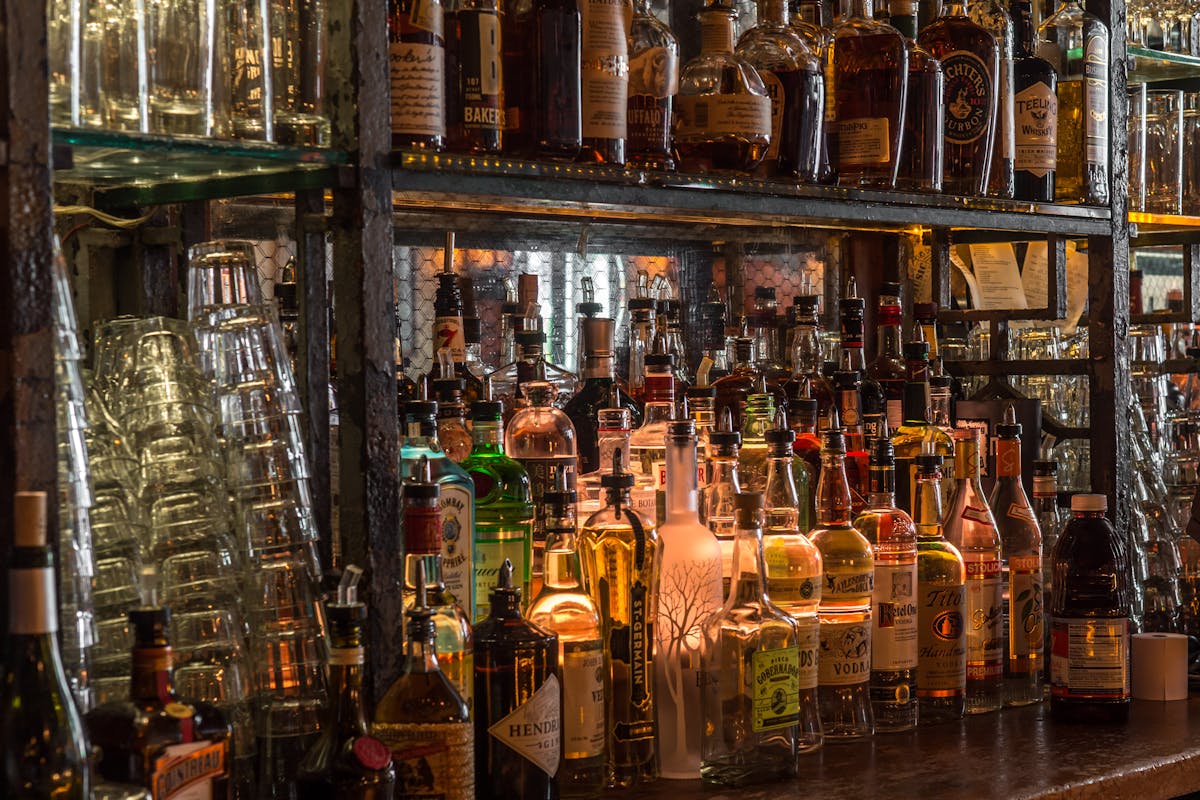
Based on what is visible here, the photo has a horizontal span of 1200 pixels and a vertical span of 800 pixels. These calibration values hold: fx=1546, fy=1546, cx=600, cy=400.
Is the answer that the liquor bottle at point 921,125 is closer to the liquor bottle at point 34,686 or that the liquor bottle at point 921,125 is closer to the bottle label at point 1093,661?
the bottle label at point 1093,661

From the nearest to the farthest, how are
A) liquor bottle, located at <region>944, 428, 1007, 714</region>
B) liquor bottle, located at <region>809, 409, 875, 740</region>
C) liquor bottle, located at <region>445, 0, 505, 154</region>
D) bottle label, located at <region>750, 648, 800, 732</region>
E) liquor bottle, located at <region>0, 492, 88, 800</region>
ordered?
liquor bottle, located at <region>0, 492, 88, 800</region> → liquor bottle, located at <region>445, 0, 505, 154</region> → bottle label, located at <region>750, 648, 800, 732</region> → liquor bottle, located at <region>809, 409, 875, 740</region> → liquor bottle, located at <region>944, 428, 1007, 714</region>

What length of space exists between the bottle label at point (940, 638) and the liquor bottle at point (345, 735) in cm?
96

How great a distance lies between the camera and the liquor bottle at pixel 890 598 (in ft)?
6.97

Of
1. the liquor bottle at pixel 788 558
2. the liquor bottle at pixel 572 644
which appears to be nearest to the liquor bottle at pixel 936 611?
the liquor bottle at pixel 788 558

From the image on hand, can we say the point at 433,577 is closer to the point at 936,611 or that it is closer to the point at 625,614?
the point at 625,614

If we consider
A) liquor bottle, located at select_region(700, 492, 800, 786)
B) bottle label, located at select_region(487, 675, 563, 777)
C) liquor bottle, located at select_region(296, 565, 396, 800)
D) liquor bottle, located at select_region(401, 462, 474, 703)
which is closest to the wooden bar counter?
liquor bottle, located at select_region(700, 492, 800, 786)

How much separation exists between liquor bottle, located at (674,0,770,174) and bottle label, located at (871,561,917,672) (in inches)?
23.3

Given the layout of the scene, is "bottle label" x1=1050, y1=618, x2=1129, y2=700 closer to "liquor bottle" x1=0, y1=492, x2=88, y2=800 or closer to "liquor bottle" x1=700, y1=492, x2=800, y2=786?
"liquor bottle" x1=700, y1=492, x2=800, y2=786

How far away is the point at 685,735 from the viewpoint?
1896mm

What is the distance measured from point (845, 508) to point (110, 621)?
982 millimetres

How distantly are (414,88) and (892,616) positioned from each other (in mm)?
985

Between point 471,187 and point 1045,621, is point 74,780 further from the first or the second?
point 1045,621

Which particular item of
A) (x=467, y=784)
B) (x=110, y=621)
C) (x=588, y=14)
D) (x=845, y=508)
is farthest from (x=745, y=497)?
(x=110, y=621)

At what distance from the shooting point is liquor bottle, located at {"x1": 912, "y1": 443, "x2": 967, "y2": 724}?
7.19 feet
